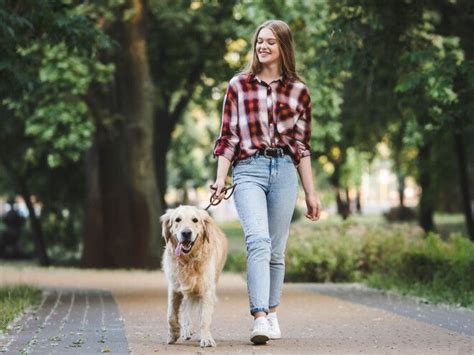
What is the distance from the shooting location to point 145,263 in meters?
25.4

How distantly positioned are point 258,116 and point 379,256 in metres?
11.7

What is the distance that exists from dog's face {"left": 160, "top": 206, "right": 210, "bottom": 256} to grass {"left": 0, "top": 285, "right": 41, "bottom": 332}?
221cm

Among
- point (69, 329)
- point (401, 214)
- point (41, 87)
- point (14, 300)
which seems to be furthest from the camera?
Result: point (401, 214)

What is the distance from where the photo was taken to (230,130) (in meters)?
8.32

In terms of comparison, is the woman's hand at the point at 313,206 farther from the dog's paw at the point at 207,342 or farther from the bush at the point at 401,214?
the bush at the point at 401,214

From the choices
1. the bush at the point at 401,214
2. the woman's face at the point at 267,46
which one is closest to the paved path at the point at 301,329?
the woman's face at the point at 267,46

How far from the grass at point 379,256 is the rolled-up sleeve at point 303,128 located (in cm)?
634

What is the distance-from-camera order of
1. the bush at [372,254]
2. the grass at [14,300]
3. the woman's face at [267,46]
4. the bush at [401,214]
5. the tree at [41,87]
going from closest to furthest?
the woman's face at [267,46] < the grass at [14,300] < the tree at [41,87] < the bush at [372,254] < the bush at [401,214]

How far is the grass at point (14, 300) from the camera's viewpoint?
10895 millimetres

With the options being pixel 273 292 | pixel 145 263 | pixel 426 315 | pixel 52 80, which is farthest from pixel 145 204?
pixel 273 292

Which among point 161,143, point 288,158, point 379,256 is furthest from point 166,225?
point 161,143

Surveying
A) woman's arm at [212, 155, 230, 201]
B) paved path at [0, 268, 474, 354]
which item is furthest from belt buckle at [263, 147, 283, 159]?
paved path at [0, 268, 474, 354]

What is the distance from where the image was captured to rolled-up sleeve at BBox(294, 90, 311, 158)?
840 centimetres

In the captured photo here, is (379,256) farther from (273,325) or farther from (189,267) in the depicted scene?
(189,267)
